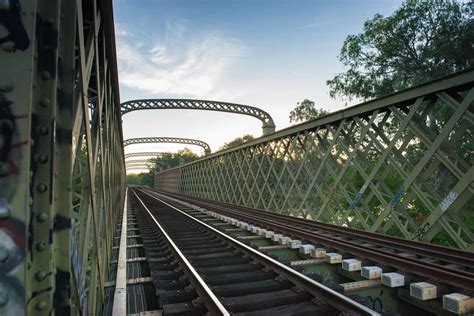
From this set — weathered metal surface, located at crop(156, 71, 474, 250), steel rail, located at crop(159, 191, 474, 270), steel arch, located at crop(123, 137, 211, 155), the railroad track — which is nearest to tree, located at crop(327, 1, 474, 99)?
weathered metal surface, located at crop(156, 71, 474, 250)

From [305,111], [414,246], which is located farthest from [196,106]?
[414,246]

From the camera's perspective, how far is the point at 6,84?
134cm

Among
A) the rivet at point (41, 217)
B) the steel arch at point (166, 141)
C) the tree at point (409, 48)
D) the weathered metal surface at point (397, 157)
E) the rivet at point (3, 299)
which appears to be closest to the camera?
the rivet at point (3, 299)

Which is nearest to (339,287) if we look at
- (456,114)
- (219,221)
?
(456,114)

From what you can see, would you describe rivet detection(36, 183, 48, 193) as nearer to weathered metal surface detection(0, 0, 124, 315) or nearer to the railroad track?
weathered metal surface detection(0, 0, 124, 315)

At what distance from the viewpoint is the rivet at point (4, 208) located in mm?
1320

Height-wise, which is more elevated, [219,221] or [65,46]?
[65,46]

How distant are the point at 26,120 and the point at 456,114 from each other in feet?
23.5

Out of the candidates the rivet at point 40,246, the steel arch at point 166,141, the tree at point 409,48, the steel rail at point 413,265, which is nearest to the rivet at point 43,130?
the rivet at point 40,246

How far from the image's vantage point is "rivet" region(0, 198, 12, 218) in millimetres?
1320

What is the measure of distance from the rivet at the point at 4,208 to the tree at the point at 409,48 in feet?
51.0

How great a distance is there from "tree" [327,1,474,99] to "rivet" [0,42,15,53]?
15.4m

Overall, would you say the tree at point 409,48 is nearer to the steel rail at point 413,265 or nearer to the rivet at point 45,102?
the steel rail at point 413,265

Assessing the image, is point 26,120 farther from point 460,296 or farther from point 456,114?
point 456,114
